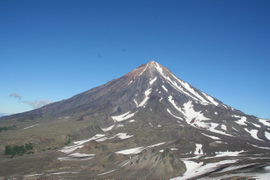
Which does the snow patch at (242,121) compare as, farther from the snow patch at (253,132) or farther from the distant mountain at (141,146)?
the snow patch at (253,132)

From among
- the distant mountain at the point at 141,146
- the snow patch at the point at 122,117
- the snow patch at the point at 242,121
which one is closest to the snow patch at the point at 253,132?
the distant mountain at the point at 141,146

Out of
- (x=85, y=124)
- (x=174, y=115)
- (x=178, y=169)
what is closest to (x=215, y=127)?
(x=174, y=115)

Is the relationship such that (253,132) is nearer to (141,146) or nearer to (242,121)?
(242,121)

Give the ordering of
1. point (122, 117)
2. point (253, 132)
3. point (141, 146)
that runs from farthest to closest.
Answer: point (122, 117) → point (253, 132) → point (141, 146)

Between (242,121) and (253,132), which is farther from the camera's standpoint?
(242,121)

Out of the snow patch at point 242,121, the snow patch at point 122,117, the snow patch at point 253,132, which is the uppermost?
the snow patch at point 122,117

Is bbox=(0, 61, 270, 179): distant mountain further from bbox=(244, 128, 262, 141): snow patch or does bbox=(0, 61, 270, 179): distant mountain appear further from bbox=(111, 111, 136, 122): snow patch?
bbox=(244, 128, 262, 141): snow patch

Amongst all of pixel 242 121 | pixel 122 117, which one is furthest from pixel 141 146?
pixel 242 121

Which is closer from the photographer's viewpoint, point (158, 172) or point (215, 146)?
point (158, 172)

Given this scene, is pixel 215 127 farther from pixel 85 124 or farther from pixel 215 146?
pixel 85 124

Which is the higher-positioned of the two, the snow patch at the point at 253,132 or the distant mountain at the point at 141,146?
the distant mountain at the point at 141,146

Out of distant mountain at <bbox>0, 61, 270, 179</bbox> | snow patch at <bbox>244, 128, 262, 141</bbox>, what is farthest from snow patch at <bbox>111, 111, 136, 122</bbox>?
snow patch at <bbox>244, 128, 262, 141</bbox>
